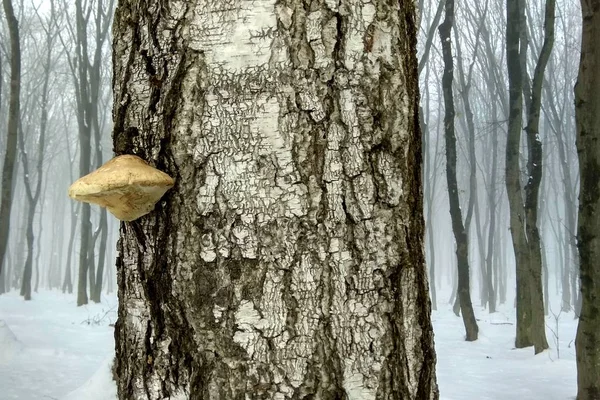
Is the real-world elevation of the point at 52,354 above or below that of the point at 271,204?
below

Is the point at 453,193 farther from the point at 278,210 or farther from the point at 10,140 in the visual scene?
the point at 278,210

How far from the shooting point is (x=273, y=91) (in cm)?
90

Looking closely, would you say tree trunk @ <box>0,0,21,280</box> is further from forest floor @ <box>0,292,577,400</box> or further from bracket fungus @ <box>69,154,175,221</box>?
bracket fungus @ <box>69,154,175,221</box>

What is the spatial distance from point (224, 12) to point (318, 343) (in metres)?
0.54

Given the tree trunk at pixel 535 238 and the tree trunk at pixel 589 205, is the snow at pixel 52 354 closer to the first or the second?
the tree trunk at pixel 589 205

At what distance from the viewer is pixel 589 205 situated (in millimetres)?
4504

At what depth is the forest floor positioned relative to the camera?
5.32 m

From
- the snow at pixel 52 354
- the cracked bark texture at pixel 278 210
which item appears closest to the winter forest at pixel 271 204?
the cracked bark texture at pixel 278 210

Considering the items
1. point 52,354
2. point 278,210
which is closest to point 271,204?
point 278,210

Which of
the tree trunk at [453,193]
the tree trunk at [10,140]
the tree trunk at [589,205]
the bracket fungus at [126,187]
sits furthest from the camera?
the tree trunk at [453,193]

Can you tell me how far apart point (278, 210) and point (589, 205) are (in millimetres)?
4296

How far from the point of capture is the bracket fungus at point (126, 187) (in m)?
0.88

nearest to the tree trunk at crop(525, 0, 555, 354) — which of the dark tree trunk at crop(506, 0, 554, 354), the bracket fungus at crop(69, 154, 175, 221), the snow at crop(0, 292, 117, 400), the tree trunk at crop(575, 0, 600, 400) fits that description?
the dark tree trunk at crop(506, 0, 554, 354)

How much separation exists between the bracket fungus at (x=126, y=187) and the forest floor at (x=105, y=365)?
3.50 metres
